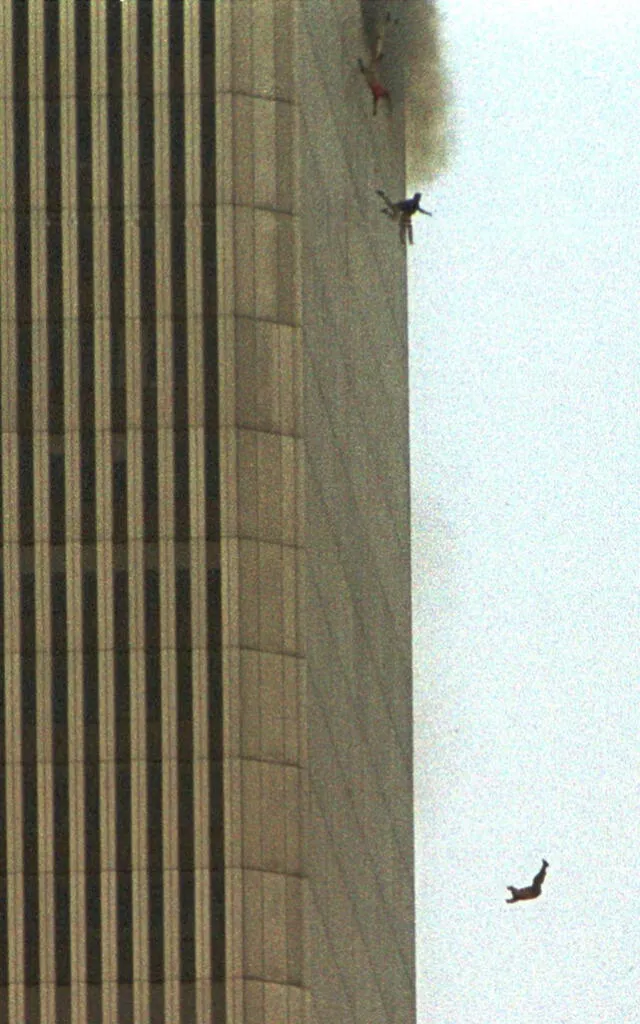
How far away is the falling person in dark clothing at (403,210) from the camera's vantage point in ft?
568

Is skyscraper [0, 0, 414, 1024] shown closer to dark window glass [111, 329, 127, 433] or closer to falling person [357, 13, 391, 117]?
dark window glass [111, 329, 127, 433]

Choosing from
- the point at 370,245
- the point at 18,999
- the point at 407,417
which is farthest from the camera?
the point at 407,417

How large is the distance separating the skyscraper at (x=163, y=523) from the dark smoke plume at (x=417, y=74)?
15.5 metres

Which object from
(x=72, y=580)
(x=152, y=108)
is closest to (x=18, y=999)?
(x=72, y=580)

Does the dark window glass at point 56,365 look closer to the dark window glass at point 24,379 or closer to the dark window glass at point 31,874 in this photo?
the dark window glass at point 24,379

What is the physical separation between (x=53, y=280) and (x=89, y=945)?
725 inches

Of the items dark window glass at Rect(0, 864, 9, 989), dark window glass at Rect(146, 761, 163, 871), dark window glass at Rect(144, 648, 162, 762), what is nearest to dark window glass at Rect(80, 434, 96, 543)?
dark window glass at Rect(144, 648, 162, 762)

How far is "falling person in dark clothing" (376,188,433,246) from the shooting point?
568ft

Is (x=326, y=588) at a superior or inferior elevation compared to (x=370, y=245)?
inferior

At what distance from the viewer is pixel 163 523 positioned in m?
150

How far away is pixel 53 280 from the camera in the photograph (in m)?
153

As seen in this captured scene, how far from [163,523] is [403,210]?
26.0 m

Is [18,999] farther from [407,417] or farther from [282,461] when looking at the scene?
[407,417]

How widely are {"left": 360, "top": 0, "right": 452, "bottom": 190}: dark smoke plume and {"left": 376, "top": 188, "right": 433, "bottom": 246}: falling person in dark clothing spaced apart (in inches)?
140
